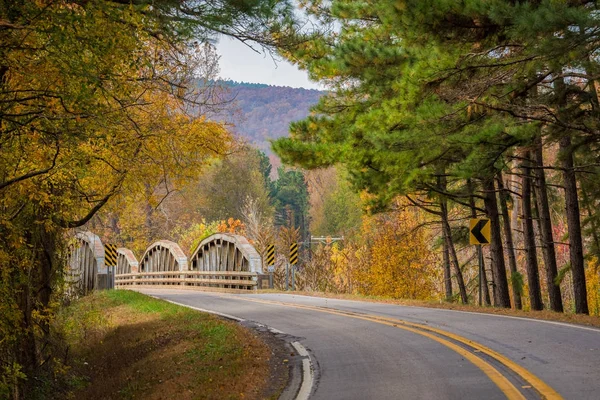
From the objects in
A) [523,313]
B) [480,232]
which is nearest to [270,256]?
[480,232]

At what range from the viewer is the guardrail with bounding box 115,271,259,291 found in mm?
25981

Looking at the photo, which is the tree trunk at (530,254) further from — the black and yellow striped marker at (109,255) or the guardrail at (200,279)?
the black and yellow striped marker at (109,255)

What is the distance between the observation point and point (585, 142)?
1504 centimetres

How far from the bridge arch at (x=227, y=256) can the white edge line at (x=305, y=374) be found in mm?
14570

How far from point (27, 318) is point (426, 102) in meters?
7.96

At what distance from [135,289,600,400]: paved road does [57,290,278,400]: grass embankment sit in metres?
0.96

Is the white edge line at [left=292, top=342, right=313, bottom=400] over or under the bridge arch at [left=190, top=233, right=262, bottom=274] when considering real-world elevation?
under

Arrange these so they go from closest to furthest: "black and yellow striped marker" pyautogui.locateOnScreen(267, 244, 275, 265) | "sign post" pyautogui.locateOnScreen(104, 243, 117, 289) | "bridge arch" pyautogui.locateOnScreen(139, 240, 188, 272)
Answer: "black and yellow striped marker" pyautogui.locateOnScreen(267, 244, 275, 265) < "sign post" pyautogui.locateOnScreen(104, 243, 117, 289) < "bridge arch" pyautogui.locateOnScreen(139, 240, 188, 272)

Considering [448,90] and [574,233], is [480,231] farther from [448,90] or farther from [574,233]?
[448,90]

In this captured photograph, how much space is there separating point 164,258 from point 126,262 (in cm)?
803

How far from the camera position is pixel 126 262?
39250 millimetres

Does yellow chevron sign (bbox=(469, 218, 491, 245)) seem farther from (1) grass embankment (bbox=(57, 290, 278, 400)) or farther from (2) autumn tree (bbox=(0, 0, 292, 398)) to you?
(2) autumn tree (bbox=(0, 0, 292, 398))

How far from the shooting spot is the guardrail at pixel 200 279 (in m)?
26.0

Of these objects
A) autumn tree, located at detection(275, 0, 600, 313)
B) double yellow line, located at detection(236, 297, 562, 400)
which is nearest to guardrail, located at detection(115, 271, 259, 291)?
autumn tree, located at detection(275, 0, 600, 313)
